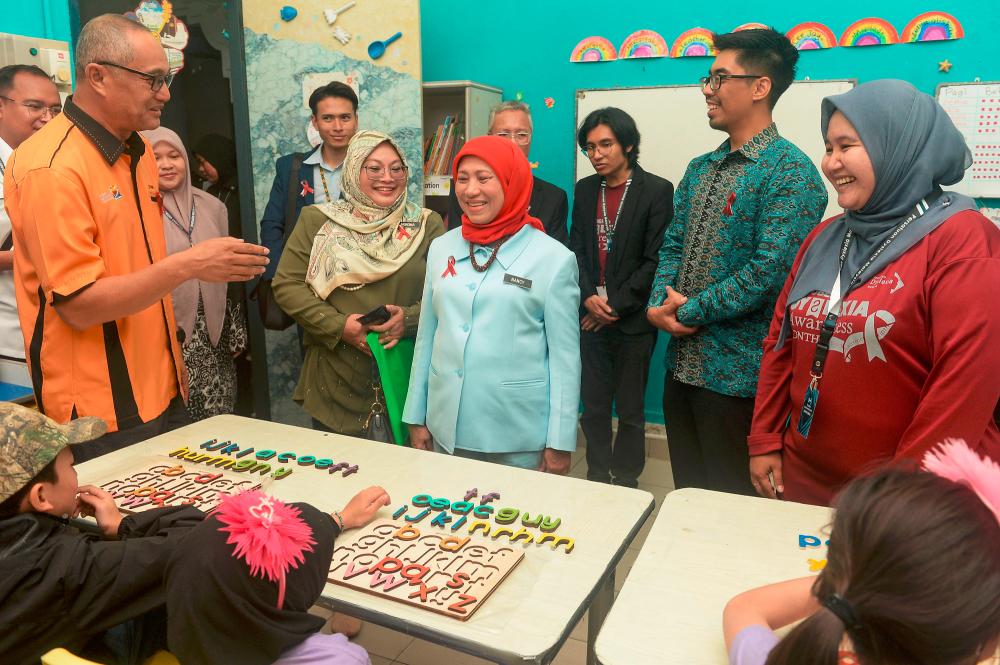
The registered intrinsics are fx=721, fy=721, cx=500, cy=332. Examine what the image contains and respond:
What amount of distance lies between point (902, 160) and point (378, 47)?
2.71 metres

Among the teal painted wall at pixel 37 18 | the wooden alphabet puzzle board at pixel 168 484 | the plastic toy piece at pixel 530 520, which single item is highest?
the teal painted wall at pixel 37 18

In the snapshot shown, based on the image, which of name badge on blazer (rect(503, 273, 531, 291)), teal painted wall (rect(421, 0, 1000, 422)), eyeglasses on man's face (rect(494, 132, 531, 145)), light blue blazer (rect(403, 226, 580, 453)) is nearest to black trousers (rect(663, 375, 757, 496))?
light blue blazer (rect(403, 226, 580, 453))

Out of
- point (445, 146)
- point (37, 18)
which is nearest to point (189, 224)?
point (445, 146)

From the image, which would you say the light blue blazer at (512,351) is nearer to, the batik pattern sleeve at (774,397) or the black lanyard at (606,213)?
the batik pattern sleeve at (774,397)

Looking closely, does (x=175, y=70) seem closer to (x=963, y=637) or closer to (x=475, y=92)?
(x=475, y=92)

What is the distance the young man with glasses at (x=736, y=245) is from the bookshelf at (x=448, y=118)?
175 centimetres

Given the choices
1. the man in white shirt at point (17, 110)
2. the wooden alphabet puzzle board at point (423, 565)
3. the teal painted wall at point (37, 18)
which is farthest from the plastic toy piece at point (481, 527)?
the teal painted wall at point (37, 18)

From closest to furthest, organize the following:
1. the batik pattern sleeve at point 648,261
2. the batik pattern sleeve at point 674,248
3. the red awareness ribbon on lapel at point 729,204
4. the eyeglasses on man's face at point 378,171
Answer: the red awareness ribbon on lapel at point 729,204, the batik pattern sleeve at point 674,248, the eyeglasses on man's face at point 378,171, the batik pattern sleeve at point 648,261

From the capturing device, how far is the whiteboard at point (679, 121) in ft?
11.3

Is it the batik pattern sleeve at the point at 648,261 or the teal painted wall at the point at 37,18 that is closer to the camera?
the batik pattern sleeve at the point at 648,261

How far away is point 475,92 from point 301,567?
10.3 feet

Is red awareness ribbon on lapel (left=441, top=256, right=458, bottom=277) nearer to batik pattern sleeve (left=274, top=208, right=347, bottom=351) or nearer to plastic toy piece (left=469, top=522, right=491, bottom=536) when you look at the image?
batik pattern sleeve (left=274, top=208, right=347, bottom=351)

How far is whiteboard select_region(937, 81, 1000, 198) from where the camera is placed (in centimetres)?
313

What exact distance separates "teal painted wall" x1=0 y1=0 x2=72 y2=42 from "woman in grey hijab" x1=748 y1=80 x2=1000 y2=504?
3.82m
